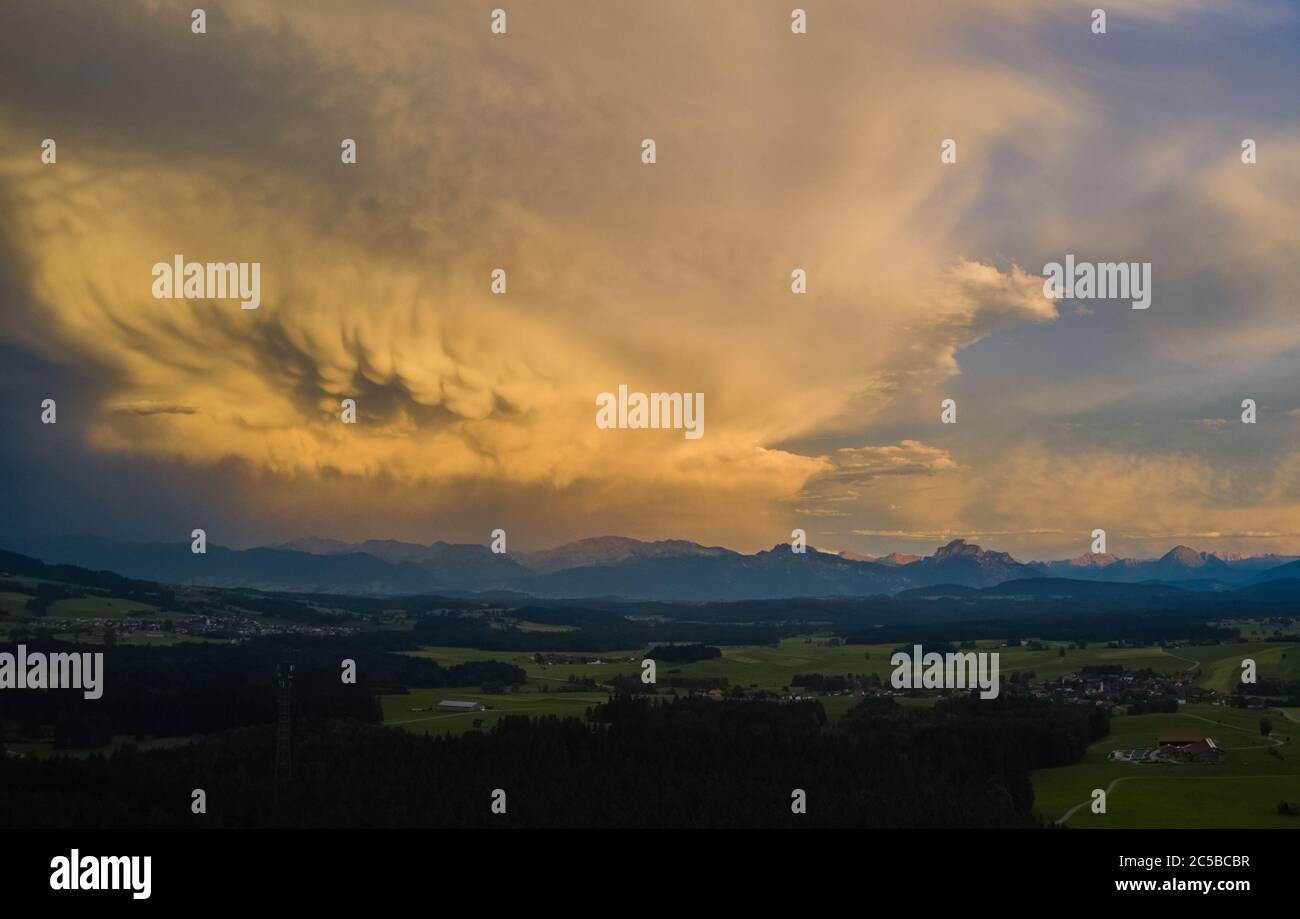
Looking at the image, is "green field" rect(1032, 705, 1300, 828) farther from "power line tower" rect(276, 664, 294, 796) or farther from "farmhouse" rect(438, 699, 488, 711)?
"farmhouse" rect(438, 699, 488, 711)

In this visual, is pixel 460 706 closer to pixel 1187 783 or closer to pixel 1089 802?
pixel 1089 802

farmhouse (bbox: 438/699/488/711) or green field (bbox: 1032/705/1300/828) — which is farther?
farmhouse (bbox: 438/699/488/711)

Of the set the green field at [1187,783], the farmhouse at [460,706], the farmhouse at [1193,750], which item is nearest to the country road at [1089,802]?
the green field at [1187,783]

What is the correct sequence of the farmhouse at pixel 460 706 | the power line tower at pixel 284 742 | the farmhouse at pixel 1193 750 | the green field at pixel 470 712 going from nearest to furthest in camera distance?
the power line tower at pixel 284 742
the farmhouse at pixel 1193 750
the green field at pixel 470 712
the farmhouse at pixel 460 706

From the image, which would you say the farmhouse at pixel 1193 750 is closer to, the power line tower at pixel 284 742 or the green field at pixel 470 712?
the green field at pixel 470 712

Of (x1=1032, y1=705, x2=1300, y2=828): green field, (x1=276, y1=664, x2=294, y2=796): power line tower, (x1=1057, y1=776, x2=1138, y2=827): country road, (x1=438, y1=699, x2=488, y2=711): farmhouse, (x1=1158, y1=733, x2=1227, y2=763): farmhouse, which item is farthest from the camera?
(x1=438, y1=699, x2=488, y2=711): farmhouse

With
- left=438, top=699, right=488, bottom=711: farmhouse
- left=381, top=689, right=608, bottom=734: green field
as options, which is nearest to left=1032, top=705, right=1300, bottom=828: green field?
left=381, top=689, right=608, bottom=734: green field
